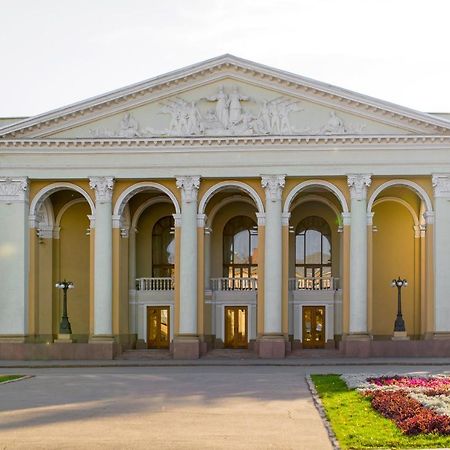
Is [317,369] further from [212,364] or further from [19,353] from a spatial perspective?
[19,353]

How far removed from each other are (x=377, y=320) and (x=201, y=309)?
866 cm

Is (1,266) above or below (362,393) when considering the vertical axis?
above

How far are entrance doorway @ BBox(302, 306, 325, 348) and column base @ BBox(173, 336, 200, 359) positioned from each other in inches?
234

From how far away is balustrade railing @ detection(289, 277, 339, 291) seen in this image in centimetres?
4091

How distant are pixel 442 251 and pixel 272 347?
806 cm

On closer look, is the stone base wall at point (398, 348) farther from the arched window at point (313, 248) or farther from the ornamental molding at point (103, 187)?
the ornamental molding at point (103, 187)

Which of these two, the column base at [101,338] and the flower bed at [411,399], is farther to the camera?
the column base at [101,338]

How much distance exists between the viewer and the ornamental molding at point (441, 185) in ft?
121

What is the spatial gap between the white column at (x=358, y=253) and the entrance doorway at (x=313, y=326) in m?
3.93

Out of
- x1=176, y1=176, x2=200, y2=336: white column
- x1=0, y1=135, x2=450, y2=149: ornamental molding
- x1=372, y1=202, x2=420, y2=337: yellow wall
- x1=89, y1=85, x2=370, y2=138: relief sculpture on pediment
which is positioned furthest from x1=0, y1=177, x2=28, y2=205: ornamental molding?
x1=372, y1=202, x2=420, y2=337: yellow wall

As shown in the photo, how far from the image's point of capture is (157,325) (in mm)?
41406

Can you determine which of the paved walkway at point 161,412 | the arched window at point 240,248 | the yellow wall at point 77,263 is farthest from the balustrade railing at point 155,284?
the paved walkway at point 161,412

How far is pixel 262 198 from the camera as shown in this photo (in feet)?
124

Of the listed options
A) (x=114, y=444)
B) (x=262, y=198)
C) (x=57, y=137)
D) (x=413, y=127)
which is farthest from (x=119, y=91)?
(x=114, y=444)
